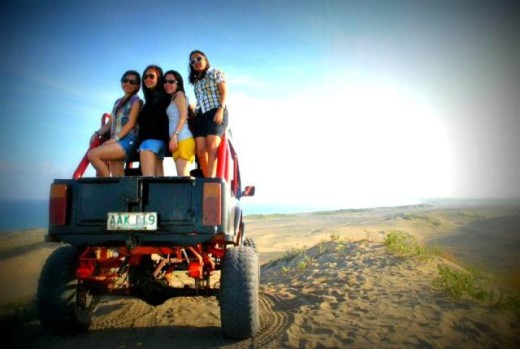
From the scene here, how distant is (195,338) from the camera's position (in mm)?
4219

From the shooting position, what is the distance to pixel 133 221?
11.8 feet

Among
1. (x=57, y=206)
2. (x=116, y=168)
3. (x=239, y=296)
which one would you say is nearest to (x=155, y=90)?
(x=116, y=168)

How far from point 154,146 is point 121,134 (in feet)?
1.57

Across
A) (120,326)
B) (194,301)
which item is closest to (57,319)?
(120,326)

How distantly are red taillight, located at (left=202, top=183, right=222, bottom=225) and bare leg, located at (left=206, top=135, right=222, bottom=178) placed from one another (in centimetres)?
79

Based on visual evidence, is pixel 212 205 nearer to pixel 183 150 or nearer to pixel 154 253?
pixel 154 253

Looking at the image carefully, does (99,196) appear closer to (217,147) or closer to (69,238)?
(69,238)

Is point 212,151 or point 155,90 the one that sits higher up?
point 155,90

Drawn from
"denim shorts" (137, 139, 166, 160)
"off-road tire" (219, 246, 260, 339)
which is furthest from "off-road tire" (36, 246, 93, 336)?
"off-road tire" (219, 246, 260, 339)

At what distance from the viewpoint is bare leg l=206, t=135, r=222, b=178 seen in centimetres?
438

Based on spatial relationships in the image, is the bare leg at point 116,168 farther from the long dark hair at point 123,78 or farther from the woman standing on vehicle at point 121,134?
the long dark hair at point 123,78

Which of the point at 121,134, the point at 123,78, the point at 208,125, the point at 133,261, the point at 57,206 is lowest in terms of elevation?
the point at 133,261

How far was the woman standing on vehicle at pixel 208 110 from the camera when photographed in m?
4.52

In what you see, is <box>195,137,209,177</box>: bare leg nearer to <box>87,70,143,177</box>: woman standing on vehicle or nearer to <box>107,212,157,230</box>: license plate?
<box>87,70,143,177</box>: woman standing on vehicle
